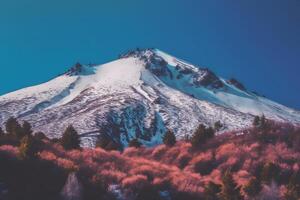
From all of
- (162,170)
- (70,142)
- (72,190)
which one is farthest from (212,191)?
(70,142)

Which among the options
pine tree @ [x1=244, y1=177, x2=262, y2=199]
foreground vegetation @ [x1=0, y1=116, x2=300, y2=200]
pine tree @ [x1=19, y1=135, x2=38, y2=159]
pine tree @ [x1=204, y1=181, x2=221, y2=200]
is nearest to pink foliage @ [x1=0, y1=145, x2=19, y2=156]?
foreground vegetation @ [x1=0, y1=116, x2=300, y2=200]

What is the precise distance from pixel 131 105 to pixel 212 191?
311ft

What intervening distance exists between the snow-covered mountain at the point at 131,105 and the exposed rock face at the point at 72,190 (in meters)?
58.2

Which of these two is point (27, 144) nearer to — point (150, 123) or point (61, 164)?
point (61, 164)

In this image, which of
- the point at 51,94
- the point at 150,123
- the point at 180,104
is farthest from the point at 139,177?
the point at 51,94

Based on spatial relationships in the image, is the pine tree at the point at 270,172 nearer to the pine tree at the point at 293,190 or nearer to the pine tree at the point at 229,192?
the pine tree at the point at 293,190

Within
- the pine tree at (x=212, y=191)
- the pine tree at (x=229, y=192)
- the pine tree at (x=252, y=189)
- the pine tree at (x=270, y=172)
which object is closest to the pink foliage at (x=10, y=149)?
the pine tree at (x=212, y=191)

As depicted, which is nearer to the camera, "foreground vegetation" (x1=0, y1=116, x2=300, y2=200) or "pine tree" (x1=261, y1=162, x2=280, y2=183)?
"foreground vegetation" (x1=0, y1=116, x2=300, y2=200)

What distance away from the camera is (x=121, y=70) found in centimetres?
19438

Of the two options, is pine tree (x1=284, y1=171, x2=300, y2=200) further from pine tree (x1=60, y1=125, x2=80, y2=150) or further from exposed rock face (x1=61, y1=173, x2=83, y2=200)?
pine tree (x1=60, y1=125, x2=80, y2=150)

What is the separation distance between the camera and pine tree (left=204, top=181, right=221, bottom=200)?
31805 mm

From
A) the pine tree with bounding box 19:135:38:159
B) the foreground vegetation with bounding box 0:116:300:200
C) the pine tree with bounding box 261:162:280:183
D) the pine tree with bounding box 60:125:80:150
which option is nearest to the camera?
the foreground vegetation with bounding box 0:116:300:200

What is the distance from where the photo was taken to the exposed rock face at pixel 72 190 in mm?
29027

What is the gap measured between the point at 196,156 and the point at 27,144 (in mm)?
15873
